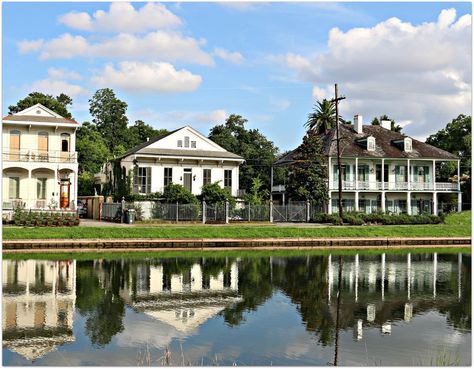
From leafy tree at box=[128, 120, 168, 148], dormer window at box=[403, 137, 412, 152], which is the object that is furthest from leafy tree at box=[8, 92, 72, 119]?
dormer window at box=[403, 137, 412, 152]


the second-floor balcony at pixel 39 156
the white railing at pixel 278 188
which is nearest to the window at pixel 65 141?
the second-floor balcony at pixel 39 156

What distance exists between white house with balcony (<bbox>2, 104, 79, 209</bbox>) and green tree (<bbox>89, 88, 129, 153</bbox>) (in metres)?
41.0

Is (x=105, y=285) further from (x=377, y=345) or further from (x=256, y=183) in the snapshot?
(x=256, y=183)

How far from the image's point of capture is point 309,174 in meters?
47.6

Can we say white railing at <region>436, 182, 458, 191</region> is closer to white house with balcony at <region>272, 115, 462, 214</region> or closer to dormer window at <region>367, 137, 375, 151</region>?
white house with balcony at <region>272, 115, 462, 214</region>

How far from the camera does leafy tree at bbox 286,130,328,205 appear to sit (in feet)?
156

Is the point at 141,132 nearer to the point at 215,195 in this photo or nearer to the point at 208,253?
the point at 215,195

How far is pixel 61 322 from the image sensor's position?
14.2m

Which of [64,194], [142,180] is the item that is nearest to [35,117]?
[64,194]

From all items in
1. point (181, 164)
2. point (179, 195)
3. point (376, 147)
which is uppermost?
point (376, 147)

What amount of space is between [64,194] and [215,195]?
11.2m

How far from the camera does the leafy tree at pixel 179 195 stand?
43000 mm

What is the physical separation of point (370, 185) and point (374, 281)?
105ft

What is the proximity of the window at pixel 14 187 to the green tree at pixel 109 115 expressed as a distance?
139 ft
